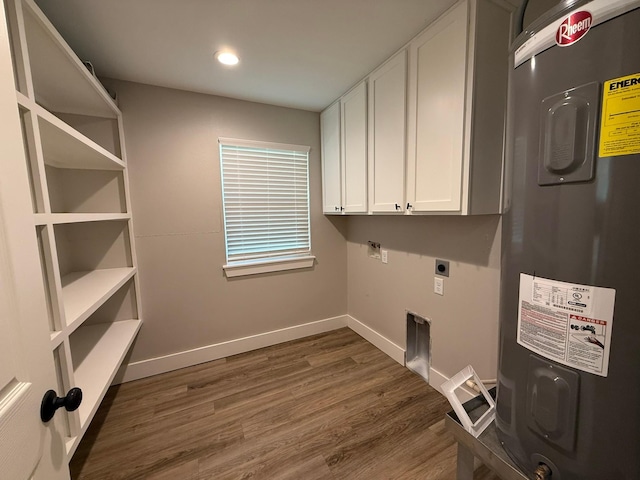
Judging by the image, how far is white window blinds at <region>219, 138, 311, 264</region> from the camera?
2.53 m

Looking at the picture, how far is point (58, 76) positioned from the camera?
1.46 metres

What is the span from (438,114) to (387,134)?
1.47 feet

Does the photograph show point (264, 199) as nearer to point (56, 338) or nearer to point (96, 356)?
point (96, 356)

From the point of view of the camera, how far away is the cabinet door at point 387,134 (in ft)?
5.90

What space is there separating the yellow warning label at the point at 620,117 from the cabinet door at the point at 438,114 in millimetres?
880

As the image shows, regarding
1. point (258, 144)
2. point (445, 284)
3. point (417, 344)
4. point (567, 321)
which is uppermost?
point (258, 144)

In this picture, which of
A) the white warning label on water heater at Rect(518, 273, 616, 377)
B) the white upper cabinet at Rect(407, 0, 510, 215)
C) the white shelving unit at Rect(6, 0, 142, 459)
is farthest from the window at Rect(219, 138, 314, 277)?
the white warning label on water heater at Rect(518, 273, 616, 377)

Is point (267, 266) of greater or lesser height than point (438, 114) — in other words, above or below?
below

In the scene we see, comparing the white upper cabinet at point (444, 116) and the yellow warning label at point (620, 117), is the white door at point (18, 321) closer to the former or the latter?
the yellow warning label at point (620, 117)

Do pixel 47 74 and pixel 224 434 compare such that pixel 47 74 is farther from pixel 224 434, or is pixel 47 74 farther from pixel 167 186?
pixel 224 434

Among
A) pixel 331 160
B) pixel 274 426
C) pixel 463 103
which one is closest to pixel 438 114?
pixel 463 103

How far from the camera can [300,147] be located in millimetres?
2777

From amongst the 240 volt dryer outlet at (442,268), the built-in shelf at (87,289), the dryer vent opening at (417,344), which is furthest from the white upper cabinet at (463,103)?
the built-in shelf at (87,289)

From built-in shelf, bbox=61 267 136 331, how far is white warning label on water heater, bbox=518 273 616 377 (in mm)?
1700
